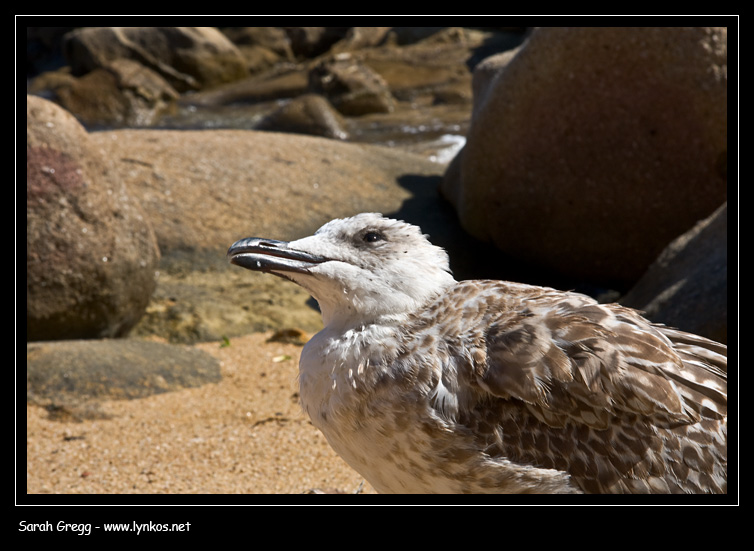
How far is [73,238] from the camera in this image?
5.75m

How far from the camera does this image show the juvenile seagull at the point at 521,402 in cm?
255

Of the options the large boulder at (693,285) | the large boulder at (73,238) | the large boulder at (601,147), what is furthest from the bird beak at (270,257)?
the large boulder at (601,147)

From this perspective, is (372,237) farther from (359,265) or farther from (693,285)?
(693,285)

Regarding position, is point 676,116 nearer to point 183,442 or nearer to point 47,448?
point 183,442

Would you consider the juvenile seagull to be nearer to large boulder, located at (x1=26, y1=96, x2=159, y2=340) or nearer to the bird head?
the bird head

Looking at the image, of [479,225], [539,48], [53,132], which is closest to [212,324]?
[53,132]

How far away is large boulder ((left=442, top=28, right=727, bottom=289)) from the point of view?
6.93 meters

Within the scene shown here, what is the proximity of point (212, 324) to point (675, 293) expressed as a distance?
339 cm

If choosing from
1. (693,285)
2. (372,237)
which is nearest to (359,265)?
(372,237)

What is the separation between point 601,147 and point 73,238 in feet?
14.8

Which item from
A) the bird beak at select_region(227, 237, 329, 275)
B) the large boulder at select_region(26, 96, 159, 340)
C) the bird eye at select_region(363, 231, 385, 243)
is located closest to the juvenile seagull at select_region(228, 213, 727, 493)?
the bird beak at select_region(227, 237, 329, 275)

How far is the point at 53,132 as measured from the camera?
573 centimetres
